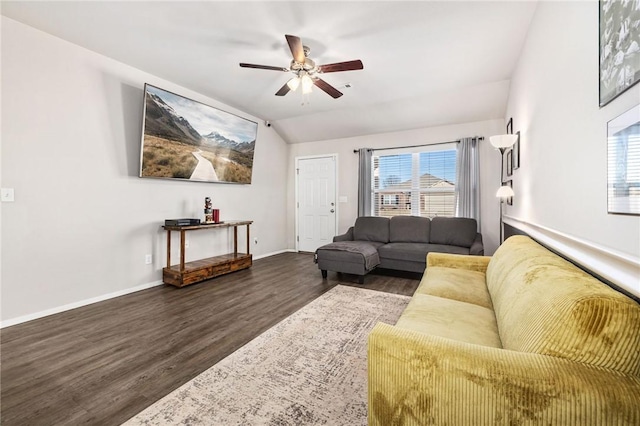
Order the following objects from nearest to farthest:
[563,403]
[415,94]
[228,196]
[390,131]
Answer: [563,403] < [415,94] < [228,196] < [390,131]

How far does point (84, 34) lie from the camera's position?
8.90 feet

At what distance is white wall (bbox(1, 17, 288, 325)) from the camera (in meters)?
2.52

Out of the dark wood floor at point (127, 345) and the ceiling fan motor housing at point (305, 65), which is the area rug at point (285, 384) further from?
the ceiling fan motor housing at point (305, 65)

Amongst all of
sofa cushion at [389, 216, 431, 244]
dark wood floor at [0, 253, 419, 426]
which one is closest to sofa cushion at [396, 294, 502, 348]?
dark wood floor at [0, 253, 419, 426]

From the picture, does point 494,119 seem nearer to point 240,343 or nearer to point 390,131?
point 390,131

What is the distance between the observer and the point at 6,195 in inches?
97.0

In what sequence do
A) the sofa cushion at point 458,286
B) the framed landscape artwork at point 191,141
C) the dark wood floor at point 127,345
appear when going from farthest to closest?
the framed landscape artwork at point 191,141, the sofa cushion at point 458,286, the dark wood floor at point 127,345

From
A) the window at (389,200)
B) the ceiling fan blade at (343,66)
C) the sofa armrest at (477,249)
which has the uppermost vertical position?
the ceiling fan blade at (343,66)

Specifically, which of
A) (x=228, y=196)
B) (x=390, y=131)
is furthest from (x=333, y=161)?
(x=228, y=196)

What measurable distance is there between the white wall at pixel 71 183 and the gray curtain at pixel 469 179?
450 centimetres

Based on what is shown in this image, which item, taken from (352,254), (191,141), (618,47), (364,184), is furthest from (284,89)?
(618,47)

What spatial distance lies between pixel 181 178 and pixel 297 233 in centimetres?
295

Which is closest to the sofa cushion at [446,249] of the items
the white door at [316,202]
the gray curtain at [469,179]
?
the gray curtain at [469,179]

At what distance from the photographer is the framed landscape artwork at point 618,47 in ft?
3.05
